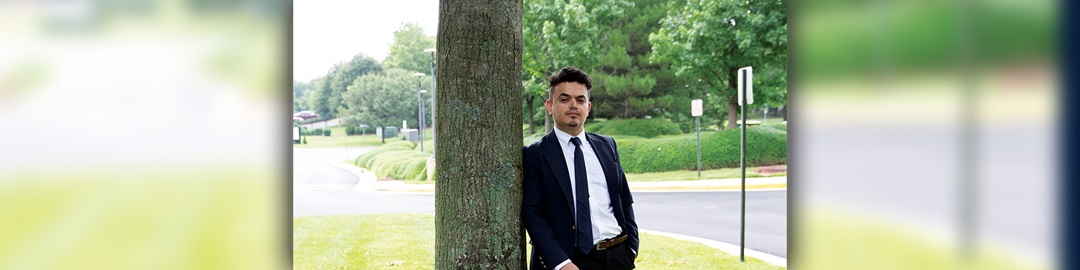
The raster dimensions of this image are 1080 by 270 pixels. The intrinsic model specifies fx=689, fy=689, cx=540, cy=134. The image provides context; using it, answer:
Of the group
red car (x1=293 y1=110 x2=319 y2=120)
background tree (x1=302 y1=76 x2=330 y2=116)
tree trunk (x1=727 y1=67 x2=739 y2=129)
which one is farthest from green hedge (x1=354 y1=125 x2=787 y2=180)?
background tree (x1=302 y1=76 x2=330 y2=116)

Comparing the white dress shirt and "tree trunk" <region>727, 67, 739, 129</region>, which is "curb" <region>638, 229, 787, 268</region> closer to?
the white dress shirt

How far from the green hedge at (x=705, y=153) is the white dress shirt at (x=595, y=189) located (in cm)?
1712

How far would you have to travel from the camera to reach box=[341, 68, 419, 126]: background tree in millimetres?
32344

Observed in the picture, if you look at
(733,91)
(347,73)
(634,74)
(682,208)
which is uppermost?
(347,73)

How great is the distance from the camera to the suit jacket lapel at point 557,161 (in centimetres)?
255

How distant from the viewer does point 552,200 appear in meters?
2.58

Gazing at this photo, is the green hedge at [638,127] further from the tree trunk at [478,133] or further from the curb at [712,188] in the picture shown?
the tree trunk at [478,133]

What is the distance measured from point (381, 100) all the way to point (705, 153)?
17679mm

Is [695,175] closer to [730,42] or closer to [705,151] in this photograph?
[705,151]
